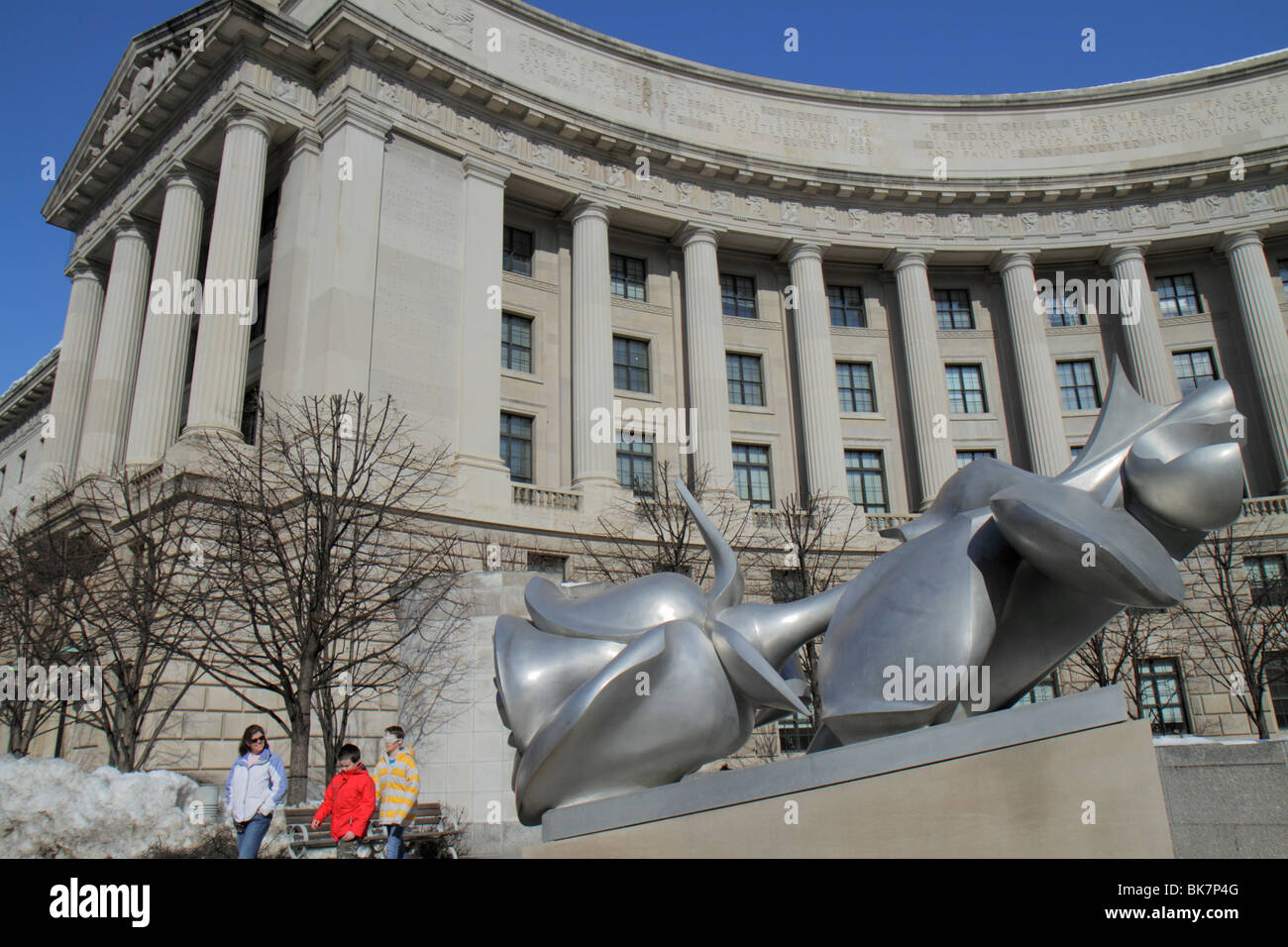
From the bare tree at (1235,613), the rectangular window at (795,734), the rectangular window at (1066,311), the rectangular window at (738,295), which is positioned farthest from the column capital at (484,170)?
the bare tree at (1235,613)

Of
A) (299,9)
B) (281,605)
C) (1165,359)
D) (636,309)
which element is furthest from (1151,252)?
(281,605)

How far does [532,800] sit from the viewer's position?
7145mm

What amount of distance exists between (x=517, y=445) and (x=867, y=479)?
50.5 ft

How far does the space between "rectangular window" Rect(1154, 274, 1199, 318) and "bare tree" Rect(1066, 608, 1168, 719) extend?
16.3 metres

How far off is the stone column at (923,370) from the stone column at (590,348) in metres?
13.2

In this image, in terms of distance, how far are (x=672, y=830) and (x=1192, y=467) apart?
468 cm

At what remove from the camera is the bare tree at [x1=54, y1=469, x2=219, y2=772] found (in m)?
18.3

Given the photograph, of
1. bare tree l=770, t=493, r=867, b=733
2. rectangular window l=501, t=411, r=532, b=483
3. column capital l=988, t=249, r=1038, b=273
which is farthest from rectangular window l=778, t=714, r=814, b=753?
column capital l=988, t=249, r=1038, b=273

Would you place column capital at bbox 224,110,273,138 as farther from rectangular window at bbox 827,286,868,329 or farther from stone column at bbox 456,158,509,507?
rectangular window at bbox 827,286,868,329

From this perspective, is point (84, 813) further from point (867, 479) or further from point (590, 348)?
point (867, 479)

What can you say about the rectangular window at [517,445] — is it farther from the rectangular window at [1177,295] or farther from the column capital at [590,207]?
the rectangular window at [1177,295]

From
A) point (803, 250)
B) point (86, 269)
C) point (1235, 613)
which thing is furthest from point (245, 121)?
point (1235, 613)

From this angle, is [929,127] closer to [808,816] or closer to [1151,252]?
[1151,252]
